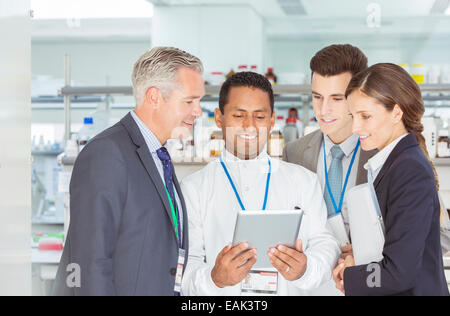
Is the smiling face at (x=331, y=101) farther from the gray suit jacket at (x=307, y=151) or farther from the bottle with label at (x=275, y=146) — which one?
the bottle with label at (x=275, y=146)

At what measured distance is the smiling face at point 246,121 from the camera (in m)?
1.67

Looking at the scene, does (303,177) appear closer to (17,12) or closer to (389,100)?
(389,100)

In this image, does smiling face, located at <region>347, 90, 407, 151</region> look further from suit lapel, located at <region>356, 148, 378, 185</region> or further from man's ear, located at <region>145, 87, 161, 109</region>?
man's ear, located at <region>145, 87, 161, 109</region>

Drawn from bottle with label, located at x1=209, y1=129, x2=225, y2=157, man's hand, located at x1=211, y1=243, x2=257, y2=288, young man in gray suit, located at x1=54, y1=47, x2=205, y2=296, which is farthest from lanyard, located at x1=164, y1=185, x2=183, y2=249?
bottle with label, located at x1=209, y1=129, x2=225, y2=157

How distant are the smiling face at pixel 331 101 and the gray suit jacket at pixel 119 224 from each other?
2.27 feet

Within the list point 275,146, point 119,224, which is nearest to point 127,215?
point 119,224

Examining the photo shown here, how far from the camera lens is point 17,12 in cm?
161

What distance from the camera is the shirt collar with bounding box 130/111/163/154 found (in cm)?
148

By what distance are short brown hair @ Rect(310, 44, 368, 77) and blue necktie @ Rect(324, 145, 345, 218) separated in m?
0.27

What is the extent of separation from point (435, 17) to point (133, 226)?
566 cm

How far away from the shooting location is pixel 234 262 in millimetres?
1376

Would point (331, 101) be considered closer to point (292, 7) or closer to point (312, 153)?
point (312, 153)

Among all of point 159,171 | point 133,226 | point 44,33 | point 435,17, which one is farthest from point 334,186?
point 44,33

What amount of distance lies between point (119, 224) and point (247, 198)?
1.63ft
